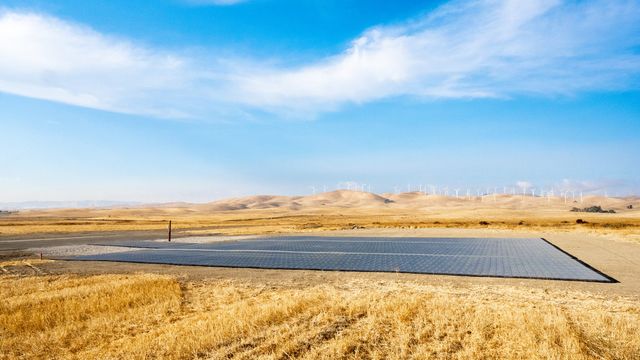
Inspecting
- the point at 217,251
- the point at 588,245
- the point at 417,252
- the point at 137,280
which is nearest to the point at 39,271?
the point at 137,280

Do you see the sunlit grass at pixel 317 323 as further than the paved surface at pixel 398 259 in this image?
No

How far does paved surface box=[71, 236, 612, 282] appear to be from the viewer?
57.8ft

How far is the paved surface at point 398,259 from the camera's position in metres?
17.6

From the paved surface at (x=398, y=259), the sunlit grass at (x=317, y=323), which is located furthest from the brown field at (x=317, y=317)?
the paved surface at (x=398, y=259)

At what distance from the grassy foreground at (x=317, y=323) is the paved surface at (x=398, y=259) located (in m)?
3.90

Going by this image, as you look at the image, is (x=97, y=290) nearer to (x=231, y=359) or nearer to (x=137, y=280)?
(x=137, y=280)

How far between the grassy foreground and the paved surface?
154 inches

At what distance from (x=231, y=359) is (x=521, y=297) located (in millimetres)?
8767

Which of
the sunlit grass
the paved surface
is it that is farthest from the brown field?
the paved surface

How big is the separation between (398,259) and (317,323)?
12.7 m

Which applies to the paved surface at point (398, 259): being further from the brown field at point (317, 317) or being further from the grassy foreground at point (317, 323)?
the grassy foreground at point (317, 323)

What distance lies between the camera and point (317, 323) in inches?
379

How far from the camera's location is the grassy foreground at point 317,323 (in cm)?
788

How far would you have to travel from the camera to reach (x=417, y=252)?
2470 centimetres
